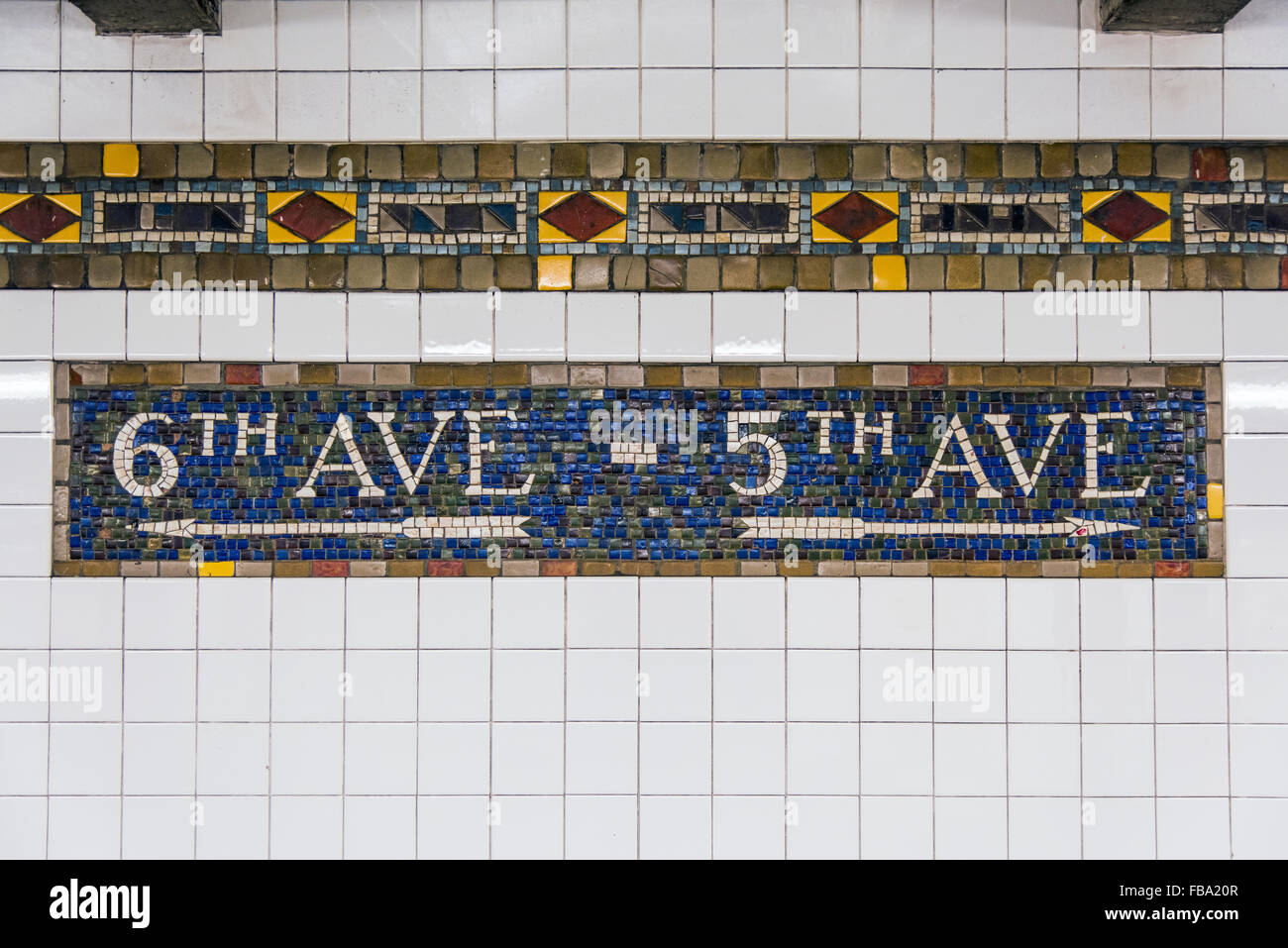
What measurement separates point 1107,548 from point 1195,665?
44cm

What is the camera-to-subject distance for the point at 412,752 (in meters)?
2.74

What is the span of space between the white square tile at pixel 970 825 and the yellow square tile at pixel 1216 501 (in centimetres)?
110

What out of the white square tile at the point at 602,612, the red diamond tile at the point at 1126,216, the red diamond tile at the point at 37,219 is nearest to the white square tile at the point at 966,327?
the red diamond tile at the point at 1126,216

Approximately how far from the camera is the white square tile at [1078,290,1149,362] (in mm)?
2723

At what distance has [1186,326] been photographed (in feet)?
8.95

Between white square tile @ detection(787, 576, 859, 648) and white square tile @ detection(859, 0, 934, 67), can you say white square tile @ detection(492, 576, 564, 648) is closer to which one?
white square tile @ detection(787, 576, 859, 648)

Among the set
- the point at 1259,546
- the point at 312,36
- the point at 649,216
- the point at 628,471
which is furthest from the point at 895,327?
the point at 312,36

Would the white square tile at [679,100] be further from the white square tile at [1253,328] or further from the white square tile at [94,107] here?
the white square tile at [1253,328]

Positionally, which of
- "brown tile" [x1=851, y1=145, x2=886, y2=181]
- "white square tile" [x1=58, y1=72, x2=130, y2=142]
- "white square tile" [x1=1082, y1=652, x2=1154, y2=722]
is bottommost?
"white square tile" [x1=1082, y1=652, x2=1154, y2=722]

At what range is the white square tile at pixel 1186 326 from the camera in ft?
8.95

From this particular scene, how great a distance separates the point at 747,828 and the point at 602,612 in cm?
81

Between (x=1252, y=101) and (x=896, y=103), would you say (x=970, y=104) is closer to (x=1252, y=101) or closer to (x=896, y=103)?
(x=896, y=103)

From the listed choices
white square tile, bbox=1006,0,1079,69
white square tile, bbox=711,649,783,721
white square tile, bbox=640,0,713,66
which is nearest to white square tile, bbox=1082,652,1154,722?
white square tile, bbox=711,649,783,721

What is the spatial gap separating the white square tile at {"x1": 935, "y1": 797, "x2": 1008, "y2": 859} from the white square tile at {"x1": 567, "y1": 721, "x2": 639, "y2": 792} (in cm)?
97
